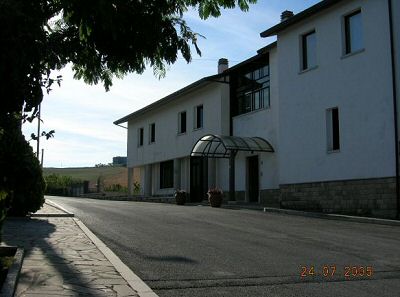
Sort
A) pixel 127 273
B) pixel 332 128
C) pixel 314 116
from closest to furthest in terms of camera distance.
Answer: pixel 127 273 → pixel 332 128 → pixel 314 116

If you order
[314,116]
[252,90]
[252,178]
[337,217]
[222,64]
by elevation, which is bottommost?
[337,217]

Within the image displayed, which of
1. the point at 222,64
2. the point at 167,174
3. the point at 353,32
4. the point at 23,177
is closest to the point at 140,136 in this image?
the point at 167,174

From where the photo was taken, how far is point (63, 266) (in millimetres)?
7199

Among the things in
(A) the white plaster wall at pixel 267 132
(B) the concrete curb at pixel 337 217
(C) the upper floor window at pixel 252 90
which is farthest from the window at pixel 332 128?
(C) the upper floor window at pixel 252 90

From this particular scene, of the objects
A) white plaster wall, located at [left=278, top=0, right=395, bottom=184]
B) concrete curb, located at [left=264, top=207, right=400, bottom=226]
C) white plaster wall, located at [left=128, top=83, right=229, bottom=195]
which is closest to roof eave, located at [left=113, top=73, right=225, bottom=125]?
white plaster wall, located at [left=128, top=83, right=229, bottom=195]

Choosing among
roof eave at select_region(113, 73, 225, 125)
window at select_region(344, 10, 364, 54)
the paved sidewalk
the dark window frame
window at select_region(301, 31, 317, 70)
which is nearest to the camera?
the paved sidewalk

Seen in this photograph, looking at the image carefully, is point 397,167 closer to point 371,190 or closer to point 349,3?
point 371,190

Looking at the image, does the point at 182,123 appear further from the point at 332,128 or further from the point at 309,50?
the point at 332,128

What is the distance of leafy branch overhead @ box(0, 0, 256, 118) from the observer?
138 inches

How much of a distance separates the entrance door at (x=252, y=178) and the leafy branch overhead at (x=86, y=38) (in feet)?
72.3

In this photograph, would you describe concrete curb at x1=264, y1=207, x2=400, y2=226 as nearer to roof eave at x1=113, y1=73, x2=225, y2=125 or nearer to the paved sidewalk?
the paved sidewalk

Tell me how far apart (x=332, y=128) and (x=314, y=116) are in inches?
36.0

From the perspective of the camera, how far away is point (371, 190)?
58.7 feet

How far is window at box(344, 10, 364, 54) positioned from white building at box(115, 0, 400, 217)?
35 millimetres
